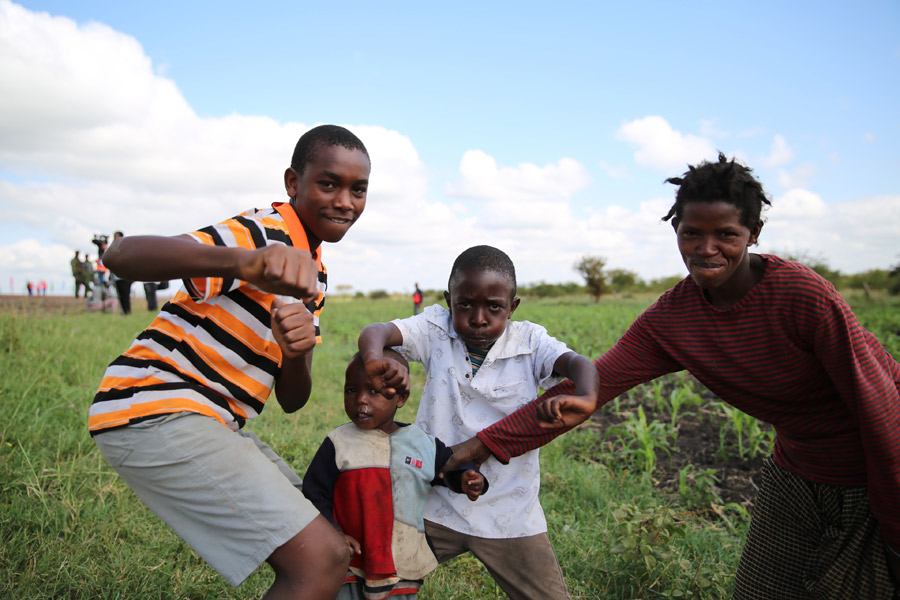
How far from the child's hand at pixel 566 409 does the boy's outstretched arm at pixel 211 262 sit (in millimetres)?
976

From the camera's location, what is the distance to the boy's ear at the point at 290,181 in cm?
218

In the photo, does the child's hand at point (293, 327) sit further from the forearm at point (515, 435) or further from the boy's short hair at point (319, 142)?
the forearm at point (515, 435)

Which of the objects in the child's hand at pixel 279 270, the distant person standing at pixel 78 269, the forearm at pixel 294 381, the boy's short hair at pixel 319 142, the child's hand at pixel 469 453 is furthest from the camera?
the distant person standing at pixel 78 269

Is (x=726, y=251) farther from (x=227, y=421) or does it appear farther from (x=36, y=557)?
(x=36, y=557)

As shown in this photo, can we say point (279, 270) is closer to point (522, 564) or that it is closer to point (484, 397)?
point (484, 397)

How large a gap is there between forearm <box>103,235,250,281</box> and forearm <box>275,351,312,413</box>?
1.63 ft

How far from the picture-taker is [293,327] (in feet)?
5.43

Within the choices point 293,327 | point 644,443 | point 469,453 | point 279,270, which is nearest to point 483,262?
point 469,453

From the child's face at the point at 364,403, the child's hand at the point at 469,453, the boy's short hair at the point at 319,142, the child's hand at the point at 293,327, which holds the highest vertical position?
the boy's short hair at the point at 319,142

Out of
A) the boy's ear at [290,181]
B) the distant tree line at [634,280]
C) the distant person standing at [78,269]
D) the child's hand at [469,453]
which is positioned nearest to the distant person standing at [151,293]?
the distant person standing at [78,269]

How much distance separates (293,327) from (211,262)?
281 millimetres

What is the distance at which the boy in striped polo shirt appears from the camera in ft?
5.11

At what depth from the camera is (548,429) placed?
226 centimetres

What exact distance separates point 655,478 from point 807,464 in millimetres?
2709
